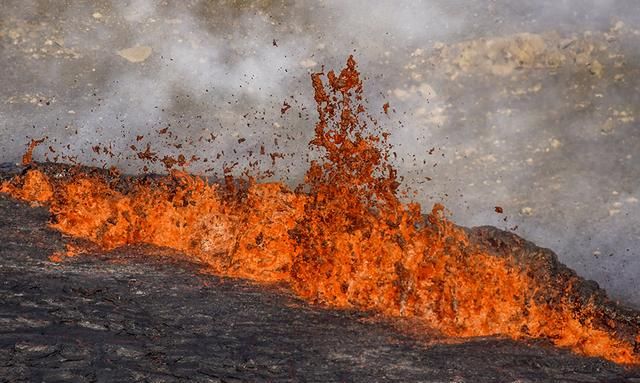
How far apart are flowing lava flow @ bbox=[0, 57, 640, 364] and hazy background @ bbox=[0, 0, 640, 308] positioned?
348 mm

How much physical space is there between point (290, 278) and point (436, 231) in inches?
52.9

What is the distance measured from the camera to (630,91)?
6.18 meters

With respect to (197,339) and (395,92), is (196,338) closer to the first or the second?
(197,339)

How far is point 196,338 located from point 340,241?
174 cm

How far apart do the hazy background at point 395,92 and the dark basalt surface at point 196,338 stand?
5.17 feet

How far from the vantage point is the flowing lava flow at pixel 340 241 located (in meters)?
4.82

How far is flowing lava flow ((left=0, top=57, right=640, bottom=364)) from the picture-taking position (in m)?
4.82

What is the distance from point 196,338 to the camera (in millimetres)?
3836

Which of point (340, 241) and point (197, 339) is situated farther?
point (340, 241)

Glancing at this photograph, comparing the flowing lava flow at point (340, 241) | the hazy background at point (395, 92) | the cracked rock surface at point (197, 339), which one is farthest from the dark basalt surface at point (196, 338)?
the hazy background at point (395, 92)

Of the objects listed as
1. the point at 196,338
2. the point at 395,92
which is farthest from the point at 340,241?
the point at 395,92

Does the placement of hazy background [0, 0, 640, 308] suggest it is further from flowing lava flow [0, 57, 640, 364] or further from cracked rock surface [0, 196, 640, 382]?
cracked rock surface [0, 196, 640, 382]

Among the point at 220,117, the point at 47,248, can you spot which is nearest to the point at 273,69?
the point at 220,117

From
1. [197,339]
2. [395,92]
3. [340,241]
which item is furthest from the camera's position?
[395,92]
